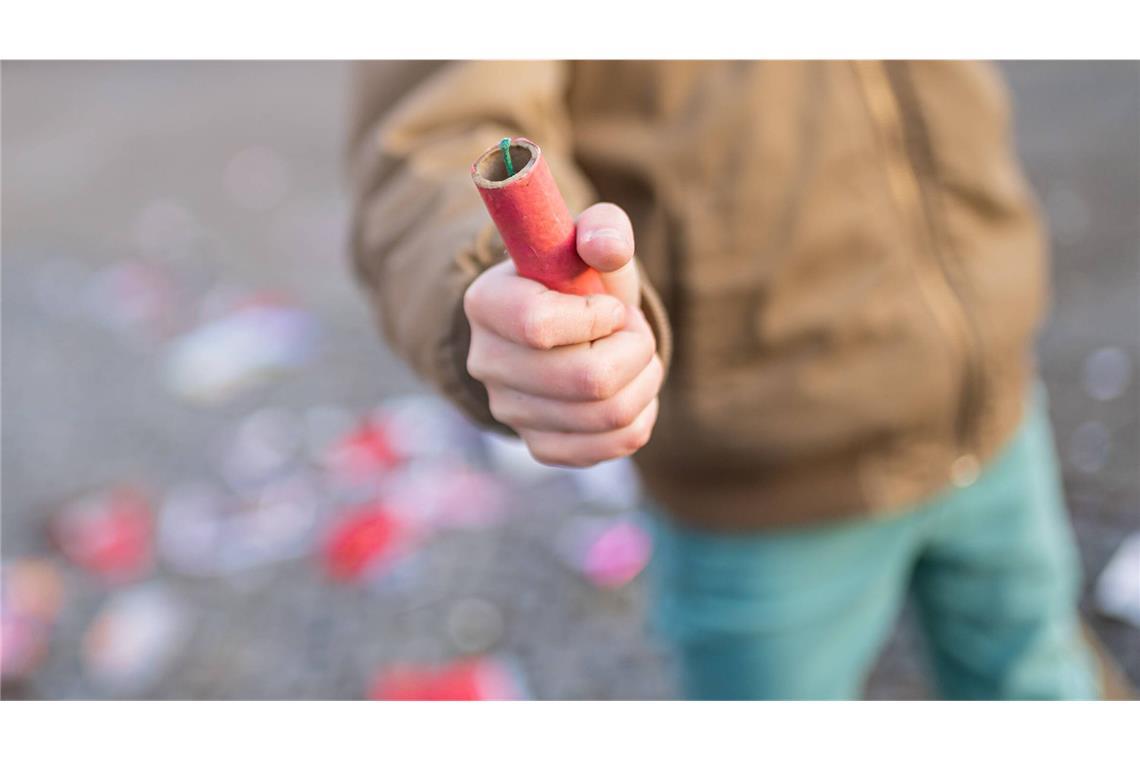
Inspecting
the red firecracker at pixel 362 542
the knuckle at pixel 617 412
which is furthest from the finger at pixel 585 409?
the red firecracker at pixel 362 542

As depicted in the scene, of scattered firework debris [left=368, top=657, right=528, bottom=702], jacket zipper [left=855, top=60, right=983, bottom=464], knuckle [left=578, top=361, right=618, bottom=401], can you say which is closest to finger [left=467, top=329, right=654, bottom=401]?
knuckle [left=578, top=361, right=618, bottom=401]

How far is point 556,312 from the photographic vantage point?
0.62 metres

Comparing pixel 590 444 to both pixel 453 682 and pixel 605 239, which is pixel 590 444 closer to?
pixel 605 239

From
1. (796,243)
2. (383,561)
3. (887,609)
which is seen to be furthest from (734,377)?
(383,561)

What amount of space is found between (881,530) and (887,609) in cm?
14

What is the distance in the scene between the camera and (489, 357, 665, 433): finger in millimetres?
653

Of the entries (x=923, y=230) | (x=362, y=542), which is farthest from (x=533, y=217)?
(x=362, y=542)

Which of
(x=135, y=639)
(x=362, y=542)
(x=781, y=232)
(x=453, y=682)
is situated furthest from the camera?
(x=362, y=542)

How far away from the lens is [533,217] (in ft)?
1.98

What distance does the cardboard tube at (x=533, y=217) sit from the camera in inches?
23.0

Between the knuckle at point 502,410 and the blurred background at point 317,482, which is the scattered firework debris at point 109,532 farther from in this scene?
the knuckle at point 502,410

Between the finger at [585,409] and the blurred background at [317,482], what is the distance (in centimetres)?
107

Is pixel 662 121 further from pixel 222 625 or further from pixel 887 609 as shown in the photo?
pixel 222 625

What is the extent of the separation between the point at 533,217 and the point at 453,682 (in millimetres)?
1230
